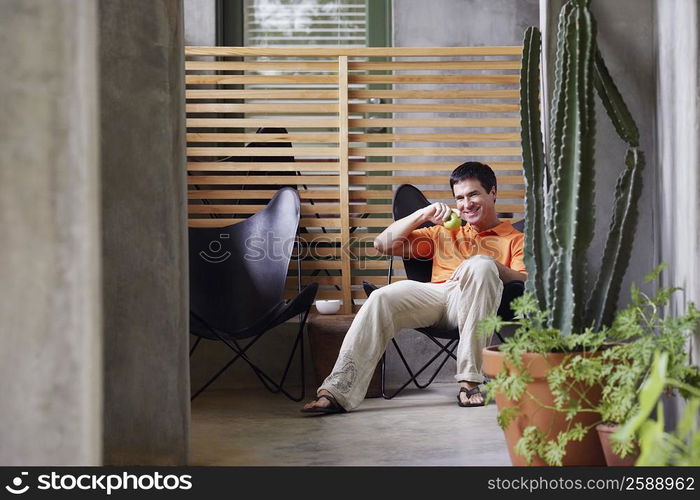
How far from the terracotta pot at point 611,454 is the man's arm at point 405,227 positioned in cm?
207

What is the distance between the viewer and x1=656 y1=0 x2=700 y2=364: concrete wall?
231 cm

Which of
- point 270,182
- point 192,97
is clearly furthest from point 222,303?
point 192,97

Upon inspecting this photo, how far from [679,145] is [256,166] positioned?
2.66 metres

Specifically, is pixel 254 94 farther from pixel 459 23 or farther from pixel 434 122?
pixel 459 23

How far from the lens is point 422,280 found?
14.3 ft

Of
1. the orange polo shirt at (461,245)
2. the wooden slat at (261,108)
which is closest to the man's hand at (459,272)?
the orange polo shirt at (461,245)

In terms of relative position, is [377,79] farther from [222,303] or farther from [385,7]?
[222,303]

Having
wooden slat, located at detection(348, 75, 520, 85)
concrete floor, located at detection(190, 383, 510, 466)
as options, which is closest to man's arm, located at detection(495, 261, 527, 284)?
concrete floor, located at detection(190, 383, 510, 466)

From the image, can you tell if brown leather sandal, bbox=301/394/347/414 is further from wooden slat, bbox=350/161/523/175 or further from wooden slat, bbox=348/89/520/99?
wooden slat, bbox=348/89/520/99

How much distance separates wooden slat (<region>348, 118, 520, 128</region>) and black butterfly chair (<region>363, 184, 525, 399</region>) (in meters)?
0.41

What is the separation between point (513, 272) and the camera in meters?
3.91

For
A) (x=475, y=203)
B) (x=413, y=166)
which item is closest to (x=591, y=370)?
(x=475, y=203)

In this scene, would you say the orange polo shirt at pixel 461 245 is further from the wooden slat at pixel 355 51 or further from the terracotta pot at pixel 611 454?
the terracotta pot at pixel 611 454

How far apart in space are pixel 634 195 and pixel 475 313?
1359mm
